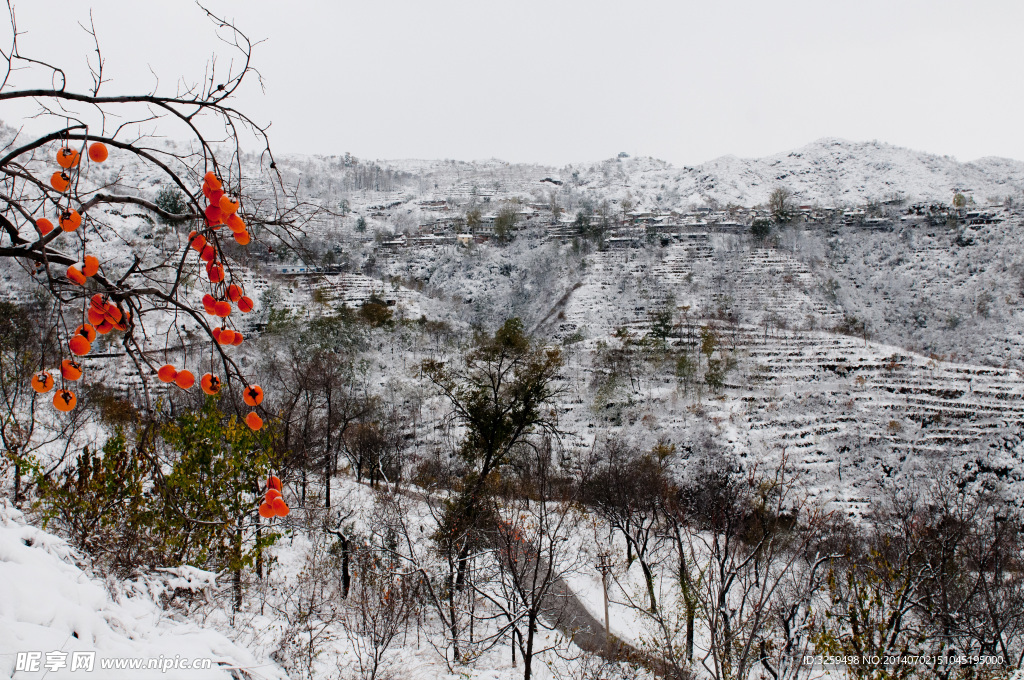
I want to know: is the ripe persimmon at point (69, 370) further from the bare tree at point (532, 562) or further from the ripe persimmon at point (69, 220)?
the bare tree at point (532, 562)

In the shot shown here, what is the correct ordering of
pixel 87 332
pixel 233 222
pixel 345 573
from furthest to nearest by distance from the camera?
pixel 345 573 → pixel 87 332 → pixel 233 222

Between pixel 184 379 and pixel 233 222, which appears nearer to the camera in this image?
pixel 233 222

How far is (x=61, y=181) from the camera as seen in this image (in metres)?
1.55

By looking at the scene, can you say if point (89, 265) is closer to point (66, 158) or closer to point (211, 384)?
point (66, 158)

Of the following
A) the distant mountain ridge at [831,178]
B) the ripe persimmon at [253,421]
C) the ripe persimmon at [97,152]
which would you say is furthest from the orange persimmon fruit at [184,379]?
the distant mountain ridge at [831,178]

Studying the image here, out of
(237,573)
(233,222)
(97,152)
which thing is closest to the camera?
(233,222)

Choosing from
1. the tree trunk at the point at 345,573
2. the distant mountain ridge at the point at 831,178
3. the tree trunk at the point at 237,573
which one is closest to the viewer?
the tree trunk at the point at 237,573

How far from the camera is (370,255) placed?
2584 inches

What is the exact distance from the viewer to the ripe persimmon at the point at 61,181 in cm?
151

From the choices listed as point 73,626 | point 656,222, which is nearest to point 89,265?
point 73,626

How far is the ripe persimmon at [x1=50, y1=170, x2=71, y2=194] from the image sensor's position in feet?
4.96

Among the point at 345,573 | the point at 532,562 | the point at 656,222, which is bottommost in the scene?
the point at 532,562

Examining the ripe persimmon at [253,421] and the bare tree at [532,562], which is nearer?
the ripe persimmon at [253,421]

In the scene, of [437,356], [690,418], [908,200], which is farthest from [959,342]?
[437,356]
